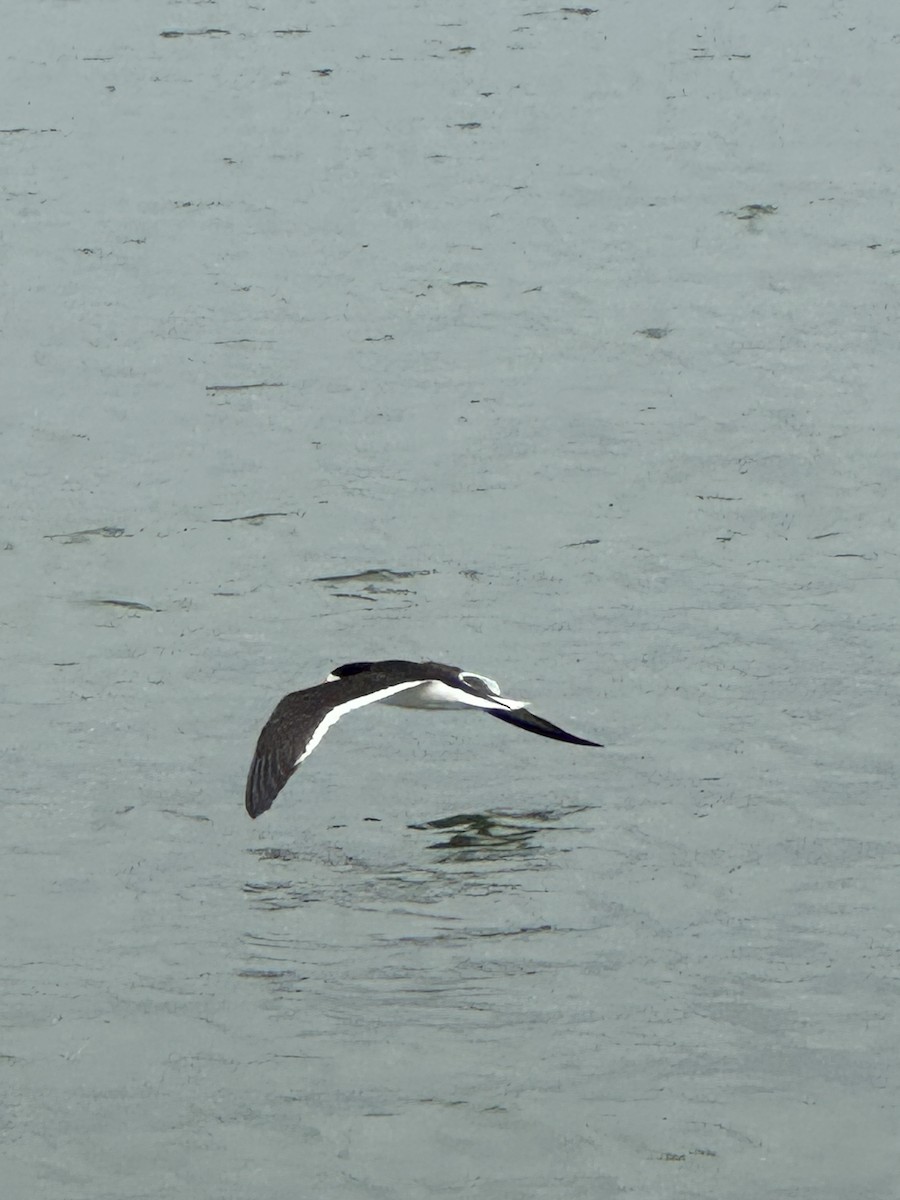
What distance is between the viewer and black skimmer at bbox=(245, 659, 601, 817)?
367 inches

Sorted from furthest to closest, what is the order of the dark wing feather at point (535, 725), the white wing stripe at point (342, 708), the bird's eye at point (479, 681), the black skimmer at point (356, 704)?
the bird's eye at point (479, 681) < the dark wing feather at point (535, 725) < the white wing stripe at point (342, 708) < the black skimmer at point (356, 704)

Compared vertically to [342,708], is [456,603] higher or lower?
lower

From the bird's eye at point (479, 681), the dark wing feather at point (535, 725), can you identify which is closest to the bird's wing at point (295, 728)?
the bird's eye at point (479, 681)

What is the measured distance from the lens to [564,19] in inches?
859

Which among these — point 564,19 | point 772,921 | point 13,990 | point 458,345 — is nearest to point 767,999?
point 772,921

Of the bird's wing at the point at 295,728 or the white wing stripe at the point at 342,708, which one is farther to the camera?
the white wing stripe at the point at 342,708

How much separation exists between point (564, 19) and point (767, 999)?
1574 centimetres

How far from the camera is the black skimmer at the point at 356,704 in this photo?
9320mm

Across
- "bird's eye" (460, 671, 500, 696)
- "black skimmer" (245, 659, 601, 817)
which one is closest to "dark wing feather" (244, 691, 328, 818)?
"black skimmer" (245, 659, 601, 817)

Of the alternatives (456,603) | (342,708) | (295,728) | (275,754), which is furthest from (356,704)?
(456,603)

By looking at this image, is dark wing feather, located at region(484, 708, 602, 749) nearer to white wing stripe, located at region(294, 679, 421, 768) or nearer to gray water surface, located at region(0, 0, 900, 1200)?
gray water surface, located at region(0, 0, 900, 1200)

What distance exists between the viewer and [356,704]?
32.0ft

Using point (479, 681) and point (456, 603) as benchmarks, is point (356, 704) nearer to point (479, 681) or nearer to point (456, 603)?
point (479, 681)

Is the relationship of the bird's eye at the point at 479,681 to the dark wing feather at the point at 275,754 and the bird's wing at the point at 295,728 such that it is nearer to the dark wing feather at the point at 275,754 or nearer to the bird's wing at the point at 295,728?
the bird's wing at the point at 295,728
